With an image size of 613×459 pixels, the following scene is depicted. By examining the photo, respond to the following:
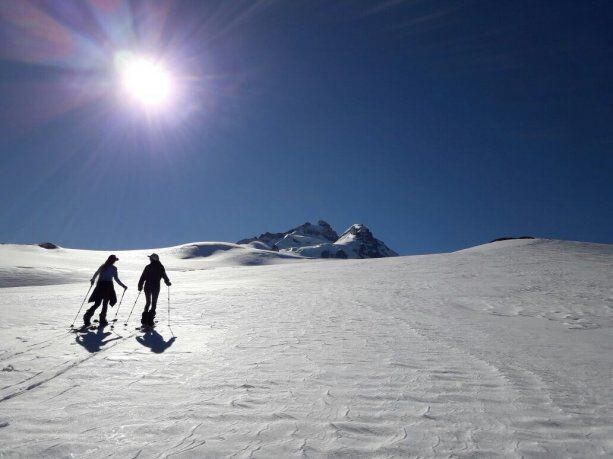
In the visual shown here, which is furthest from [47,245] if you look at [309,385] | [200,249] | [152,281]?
[309,385]

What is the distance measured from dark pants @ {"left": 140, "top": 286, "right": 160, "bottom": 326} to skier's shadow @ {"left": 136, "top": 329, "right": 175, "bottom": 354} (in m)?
0.85

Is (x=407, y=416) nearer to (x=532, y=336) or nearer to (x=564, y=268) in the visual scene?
(x=532, y=336)

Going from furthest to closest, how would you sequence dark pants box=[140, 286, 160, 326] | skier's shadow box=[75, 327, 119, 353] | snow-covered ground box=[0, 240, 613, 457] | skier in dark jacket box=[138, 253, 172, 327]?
skier in dark jacket box=[138, 253, 172, 327], dark pants box=[140, 286, 160, 326], skier's shadow box=[75, 327, 119, 353], snow-covered ground box=[0, 240, 613, 457]

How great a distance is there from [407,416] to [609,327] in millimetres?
12372

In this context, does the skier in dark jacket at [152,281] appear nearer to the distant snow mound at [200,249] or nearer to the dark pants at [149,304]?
the dark pants at [149,304]

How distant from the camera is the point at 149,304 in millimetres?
11898

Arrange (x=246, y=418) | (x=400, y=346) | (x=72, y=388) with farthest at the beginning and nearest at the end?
(x=400, y=346) → (x=72, y=388) → (x=246, y=418)

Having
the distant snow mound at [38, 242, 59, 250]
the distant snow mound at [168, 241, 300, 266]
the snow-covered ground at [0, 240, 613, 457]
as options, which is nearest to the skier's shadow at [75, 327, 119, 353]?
the snow-covered ground at [0, 240, 613, 457]

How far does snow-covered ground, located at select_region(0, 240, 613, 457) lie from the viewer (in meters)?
4.05

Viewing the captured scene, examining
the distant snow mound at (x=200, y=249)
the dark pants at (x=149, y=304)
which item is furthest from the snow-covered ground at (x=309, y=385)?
the distant snow mound at (x=200, y=249)

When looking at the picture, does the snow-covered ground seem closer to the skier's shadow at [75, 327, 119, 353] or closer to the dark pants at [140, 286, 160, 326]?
the skier's shadow at [75, 327, 119, 353]

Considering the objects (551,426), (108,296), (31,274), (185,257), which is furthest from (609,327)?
(185,257)

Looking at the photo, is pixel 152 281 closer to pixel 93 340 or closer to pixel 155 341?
pixel 93 340

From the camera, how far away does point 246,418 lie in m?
4.58
